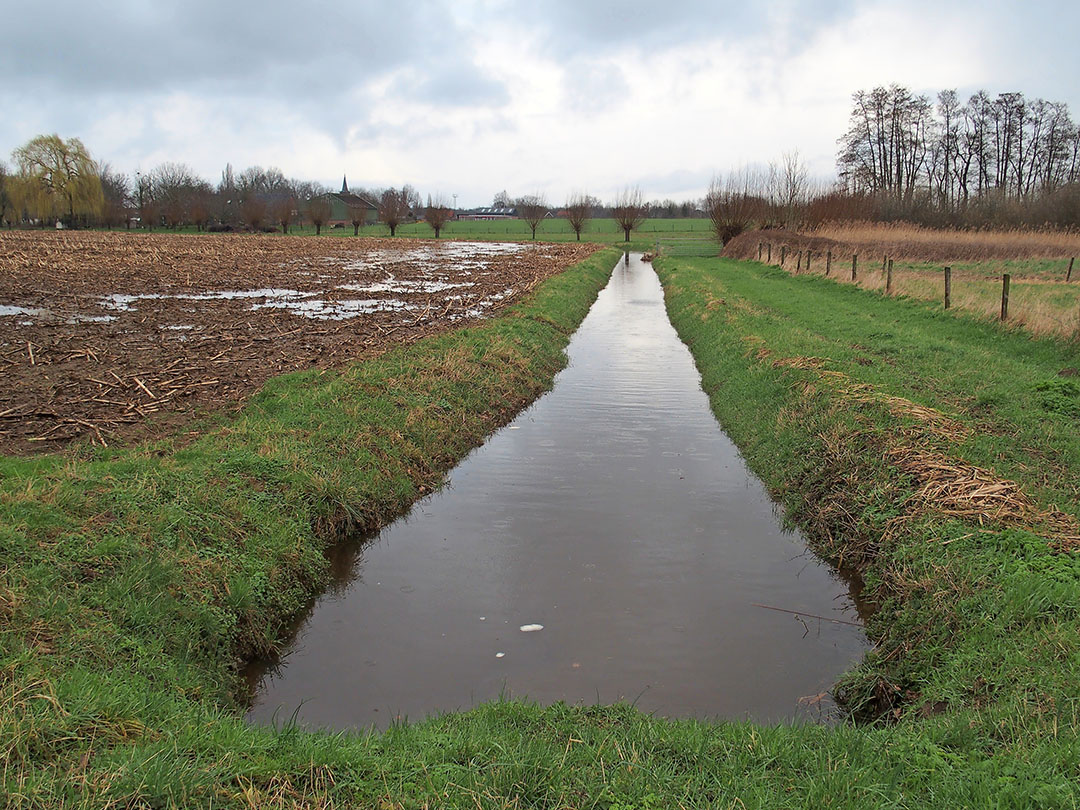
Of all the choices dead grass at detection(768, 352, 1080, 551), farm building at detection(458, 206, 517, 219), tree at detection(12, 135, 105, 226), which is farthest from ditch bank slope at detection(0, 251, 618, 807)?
farm building at detection(458, 206, 517, 219)

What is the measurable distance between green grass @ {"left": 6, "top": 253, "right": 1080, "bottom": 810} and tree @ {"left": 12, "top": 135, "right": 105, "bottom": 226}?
8433 cm

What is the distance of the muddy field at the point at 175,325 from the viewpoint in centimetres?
976

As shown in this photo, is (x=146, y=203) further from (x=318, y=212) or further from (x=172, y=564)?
(x=172, y=564)

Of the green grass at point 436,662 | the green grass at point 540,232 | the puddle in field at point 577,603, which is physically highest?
the green grass at point 540,232

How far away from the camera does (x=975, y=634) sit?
5.14 metres

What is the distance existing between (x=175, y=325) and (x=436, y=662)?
46.6 feet

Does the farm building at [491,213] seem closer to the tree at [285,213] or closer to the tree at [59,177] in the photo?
the tree at [285,213]

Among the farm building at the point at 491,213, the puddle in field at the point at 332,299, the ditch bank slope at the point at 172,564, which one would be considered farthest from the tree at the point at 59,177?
the farm building at the point at 491,213

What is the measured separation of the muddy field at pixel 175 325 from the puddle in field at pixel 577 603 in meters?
4.05

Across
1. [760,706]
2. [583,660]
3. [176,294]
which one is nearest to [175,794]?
[583,660]

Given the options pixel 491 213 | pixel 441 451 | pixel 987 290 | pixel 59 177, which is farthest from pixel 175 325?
pixel 491 213

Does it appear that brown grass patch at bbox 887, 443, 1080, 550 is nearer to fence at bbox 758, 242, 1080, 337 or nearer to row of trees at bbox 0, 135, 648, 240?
fence at bbox 758, 242, 1080, 337

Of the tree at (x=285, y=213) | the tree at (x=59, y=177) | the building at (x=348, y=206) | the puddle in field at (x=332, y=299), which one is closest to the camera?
the puddle in field at (x=332, y=299)

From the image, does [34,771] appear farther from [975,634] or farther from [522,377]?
[522,377]
